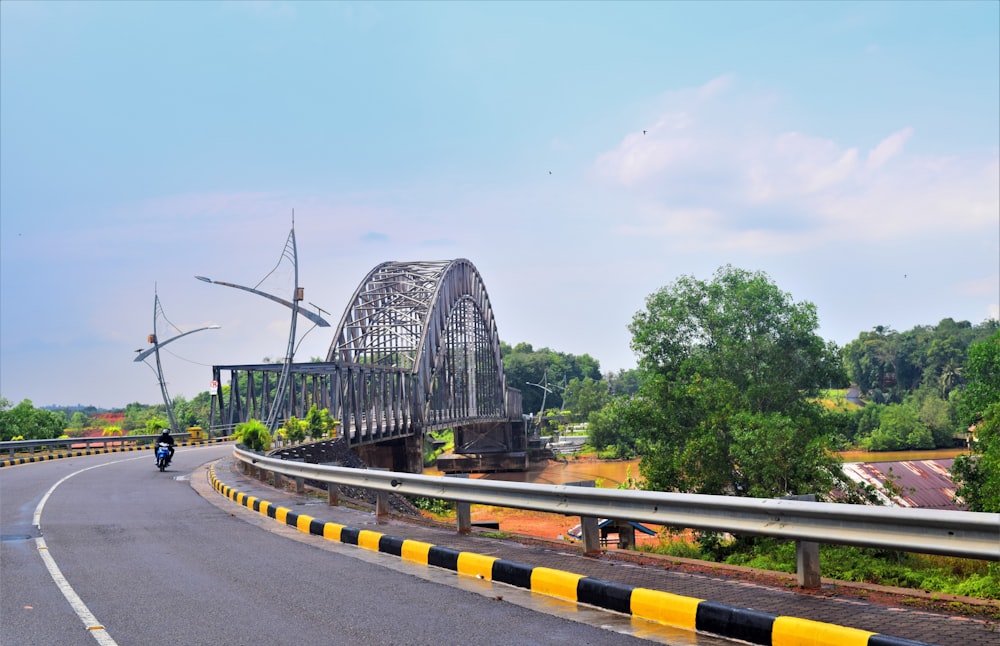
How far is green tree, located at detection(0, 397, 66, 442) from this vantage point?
6981 centimetres

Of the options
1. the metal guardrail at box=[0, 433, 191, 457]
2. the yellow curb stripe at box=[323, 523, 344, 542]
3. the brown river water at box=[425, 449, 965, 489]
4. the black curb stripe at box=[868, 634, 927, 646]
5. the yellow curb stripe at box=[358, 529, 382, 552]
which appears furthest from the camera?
the brown river water at box=[425, 449, 965, 489]

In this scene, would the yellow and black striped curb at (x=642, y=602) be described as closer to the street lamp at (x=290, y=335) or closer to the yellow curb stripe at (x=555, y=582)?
the yellow curb stripe at (x=555, y=582)

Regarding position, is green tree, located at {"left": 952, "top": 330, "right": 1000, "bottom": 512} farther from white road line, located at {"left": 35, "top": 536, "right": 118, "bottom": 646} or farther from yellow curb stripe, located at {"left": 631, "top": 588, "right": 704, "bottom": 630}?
white road line, located at {"left": 35, "top": 536, "right": 118, "bottom": 646}

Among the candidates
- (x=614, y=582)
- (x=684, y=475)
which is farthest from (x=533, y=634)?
(x=684, y=475)

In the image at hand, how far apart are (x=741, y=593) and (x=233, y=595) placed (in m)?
4.50

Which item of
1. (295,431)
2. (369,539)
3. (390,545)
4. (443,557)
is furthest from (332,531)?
(295,431)

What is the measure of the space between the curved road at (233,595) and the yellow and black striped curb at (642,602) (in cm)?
20

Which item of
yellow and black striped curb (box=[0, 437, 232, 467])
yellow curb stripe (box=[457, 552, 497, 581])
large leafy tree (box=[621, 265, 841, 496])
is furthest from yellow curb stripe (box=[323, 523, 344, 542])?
yellow and black striped curb (box=[0, 437, 232, 467])

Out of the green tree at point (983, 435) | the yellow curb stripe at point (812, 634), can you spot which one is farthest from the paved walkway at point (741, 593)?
the green tree at point (983, 435)

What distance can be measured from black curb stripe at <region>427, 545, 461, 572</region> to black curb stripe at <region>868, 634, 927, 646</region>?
488 centimetres

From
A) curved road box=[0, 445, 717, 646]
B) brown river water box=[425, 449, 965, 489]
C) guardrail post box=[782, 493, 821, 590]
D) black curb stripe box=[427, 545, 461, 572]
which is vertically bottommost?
brown river water box=[425, 449, 965, 489]

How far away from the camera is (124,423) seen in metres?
146

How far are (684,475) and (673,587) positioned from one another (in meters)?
30.0

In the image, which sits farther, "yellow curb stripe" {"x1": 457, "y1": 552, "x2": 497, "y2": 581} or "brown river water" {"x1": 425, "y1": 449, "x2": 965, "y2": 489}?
"brown river water" {"x1": 425, "y1": 449, "x2": 965, "y2": 489}
